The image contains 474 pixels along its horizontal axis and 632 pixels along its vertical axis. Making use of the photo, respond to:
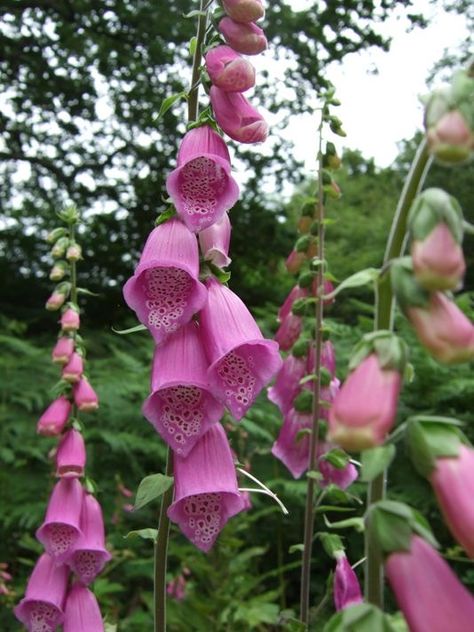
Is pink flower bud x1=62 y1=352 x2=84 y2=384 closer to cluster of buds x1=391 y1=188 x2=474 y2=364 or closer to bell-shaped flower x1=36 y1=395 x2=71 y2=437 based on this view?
bell-shaped flower x1=36 y1=395 x2=71 y2=437

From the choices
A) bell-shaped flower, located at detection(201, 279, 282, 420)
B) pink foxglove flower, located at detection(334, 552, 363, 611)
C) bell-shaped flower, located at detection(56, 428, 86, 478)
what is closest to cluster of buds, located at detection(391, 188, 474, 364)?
bell-shaped flower, located at detection(201, 279, 282, 420)

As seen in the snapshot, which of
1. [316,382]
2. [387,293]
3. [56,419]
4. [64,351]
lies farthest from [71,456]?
[387,293]

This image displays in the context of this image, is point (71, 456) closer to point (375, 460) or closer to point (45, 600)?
point (45, 600)

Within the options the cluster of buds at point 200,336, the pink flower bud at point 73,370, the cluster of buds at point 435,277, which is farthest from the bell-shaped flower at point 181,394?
the pink flower bud at point 73,370

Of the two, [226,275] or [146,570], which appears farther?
[146,570]

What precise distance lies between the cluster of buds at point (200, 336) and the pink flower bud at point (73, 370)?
23.5 inches

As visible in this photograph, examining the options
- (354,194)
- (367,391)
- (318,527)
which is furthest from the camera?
(354,194)

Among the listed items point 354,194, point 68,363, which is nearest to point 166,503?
point 68,363

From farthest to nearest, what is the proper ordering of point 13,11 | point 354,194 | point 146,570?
point 354,194
point 13,11
point 146,570

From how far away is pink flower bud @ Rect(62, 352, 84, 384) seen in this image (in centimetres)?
136

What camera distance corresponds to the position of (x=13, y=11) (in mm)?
5195

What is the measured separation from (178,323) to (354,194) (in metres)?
7.34

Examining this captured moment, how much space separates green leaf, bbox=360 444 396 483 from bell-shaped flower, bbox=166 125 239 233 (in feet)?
1.28

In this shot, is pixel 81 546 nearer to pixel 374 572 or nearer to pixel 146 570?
pixel 374 572
